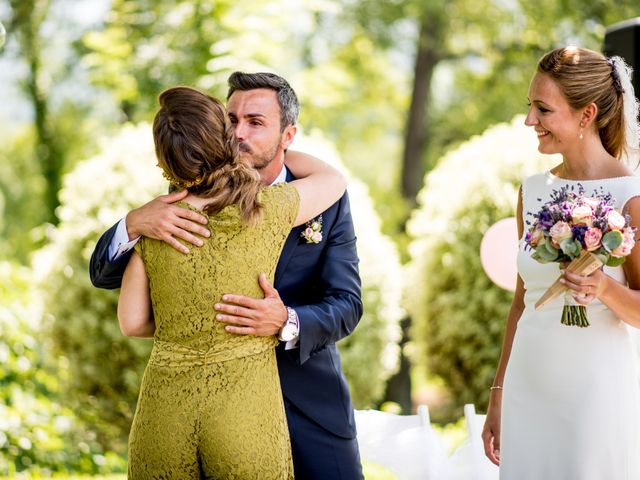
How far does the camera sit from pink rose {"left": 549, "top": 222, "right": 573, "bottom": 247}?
103 inches

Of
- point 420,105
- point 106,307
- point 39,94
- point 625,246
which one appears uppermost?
point 39,94

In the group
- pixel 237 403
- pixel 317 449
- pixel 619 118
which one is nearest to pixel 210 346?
pixel 237 403

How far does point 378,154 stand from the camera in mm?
16891

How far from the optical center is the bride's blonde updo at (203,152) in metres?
2.56

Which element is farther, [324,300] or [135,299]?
[324,300]

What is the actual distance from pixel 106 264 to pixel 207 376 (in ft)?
1.64

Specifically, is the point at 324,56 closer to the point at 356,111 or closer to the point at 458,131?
the point at 356,111

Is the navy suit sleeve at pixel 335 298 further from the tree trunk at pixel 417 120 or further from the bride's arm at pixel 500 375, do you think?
the tree trunk at pixel 417 120

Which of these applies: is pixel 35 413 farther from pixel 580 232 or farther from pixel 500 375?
pixel 580 232

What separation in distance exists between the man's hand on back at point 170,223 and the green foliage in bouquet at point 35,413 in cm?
409

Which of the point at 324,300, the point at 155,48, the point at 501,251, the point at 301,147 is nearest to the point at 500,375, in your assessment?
the point at 324,300

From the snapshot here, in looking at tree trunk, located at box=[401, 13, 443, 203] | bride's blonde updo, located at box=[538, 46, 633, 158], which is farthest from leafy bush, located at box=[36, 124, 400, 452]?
tree trunk, located at box=[401, 13, 443, 203]

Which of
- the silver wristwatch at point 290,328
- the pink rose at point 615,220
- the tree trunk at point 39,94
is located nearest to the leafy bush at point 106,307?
the silver wristwatch at point 290,328

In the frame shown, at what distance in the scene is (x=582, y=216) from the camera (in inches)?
103
